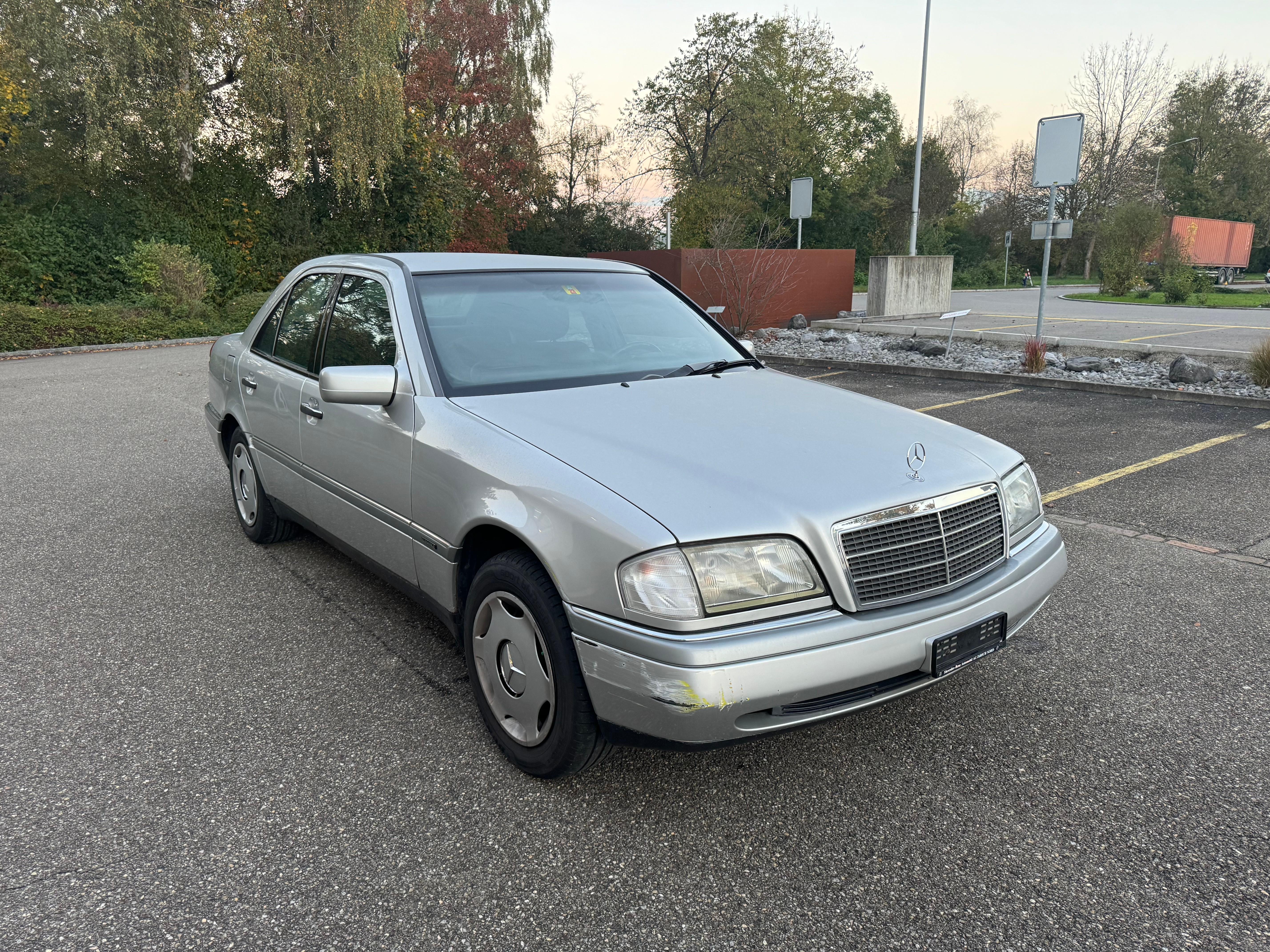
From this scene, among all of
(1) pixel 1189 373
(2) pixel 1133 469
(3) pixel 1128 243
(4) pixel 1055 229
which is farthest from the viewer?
(3) pixel 1128 243

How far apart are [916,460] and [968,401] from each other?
7.38 metres

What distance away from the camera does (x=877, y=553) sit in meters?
2.45

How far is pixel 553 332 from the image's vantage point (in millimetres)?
3600

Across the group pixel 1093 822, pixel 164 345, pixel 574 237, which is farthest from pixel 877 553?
pixel 574 237

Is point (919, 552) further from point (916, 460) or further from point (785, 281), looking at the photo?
point (785, 281)

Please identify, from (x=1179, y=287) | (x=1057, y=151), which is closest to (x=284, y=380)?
(x=1057, y=151)

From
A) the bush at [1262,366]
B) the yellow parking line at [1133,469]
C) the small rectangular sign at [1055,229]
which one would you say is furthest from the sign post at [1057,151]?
the yellow parking line at [1133,469]

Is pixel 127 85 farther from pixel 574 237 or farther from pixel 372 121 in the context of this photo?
pixel 574 237

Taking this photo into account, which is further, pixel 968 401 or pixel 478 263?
pixel 968 401

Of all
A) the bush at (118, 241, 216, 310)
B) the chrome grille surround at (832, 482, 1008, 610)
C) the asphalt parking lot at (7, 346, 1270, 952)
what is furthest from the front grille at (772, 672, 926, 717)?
the bush at (118, 241, 216, 310)

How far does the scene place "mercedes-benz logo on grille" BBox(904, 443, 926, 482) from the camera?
8.69ft

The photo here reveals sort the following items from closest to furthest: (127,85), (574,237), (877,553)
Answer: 1. (877,553)
2. (127,85)
3. (574,237)

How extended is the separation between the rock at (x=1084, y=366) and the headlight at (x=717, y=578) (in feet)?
33.5

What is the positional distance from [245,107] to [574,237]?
606 inches
